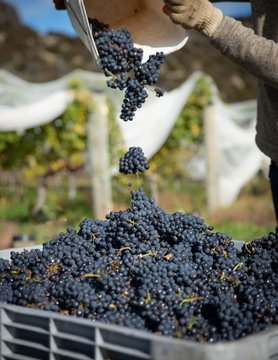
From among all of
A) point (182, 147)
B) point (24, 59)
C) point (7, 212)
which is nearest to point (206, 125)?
point (182, 147)

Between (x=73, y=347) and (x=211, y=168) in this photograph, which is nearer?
(x=73, y=347)

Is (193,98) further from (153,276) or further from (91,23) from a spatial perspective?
(153,276)

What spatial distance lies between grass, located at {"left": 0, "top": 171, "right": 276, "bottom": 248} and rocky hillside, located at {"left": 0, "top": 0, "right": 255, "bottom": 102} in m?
16.0

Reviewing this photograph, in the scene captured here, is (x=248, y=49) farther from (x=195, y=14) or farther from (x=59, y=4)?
(x=59, y=4)

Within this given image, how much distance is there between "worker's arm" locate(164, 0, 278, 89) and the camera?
2.12 m

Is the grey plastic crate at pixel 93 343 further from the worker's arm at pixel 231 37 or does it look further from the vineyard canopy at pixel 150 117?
the vineyard canopy at pixel 150 117

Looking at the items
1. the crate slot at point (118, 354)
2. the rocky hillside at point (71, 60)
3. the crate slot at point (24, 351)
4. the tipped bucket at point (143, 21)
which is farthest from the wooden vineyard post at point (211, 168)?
the rocky hillside at point (71, 60)

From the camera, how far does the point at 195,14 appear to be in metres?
2.14

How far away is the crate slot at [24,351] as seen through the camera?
4.92 feet

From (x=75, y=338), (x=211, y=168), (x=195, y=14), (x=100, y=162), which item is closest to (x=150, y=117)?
(x=100, y=162)

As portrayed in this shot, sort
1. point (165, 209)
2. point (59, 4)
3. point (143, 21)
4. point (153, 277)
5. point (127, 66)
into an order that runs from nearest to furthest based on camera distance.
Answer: point (153, 277), point (127, 66), point (59, 4), point (143, 21), point (165, 209)

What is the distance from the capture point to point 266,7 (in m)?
2.43

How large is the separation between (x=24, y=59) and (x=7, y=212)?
26228mm

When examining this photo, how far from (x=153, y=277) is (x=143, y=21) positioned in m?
1.22
